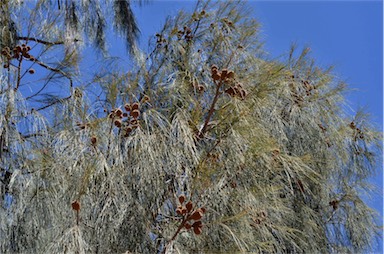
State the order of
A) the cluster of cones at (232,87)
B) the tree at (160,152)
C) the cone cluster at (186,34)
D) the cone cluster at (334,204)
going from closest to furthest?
the tree at (160,152)
the cluster of cones at (232,87)
the cone cluster at (186,34)
the cone cluster at (334,204)

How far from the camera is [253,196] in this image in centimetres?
170

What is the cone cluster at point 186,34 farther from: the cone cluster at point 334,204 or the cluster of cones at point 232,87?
the cone cluster at point 334,204

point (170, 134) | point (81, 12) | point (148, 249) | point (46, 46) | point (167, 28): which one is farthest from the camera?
point (81, 12)

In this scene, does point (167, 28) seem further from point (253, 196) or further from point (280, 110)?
point (253, 196)

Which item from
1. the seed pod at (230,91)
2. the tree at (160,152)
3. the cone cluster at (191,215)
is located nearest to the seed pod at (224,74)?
the tree at (160,152)

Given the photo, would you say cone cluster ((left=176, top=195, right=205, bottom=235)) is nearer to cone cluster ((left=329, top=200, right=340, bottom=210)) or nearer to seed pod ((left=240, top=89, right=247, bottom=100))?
seed pod ((left=240, top=89, right=247, bottom=100))

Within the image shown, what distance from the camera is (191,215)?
146 cm

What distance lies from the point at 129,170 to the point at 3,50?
0.68m

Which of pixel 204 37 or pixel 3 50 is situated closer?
pixel 3 50

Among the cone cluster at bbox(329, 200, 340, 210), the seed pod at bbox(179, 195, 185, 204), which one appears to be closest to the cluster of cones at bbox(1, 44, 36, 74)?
the seed pod at bbox(179, 195, 185, 204)

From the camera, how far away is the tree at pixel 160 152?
1.56m

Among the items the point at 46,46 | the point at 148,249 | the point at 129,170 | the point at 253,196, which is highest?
the point at 46,46

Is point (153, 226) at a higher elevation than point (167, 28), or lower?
lower

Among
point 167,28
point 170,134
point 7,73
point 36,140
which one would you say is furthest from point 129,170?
point 167,28
